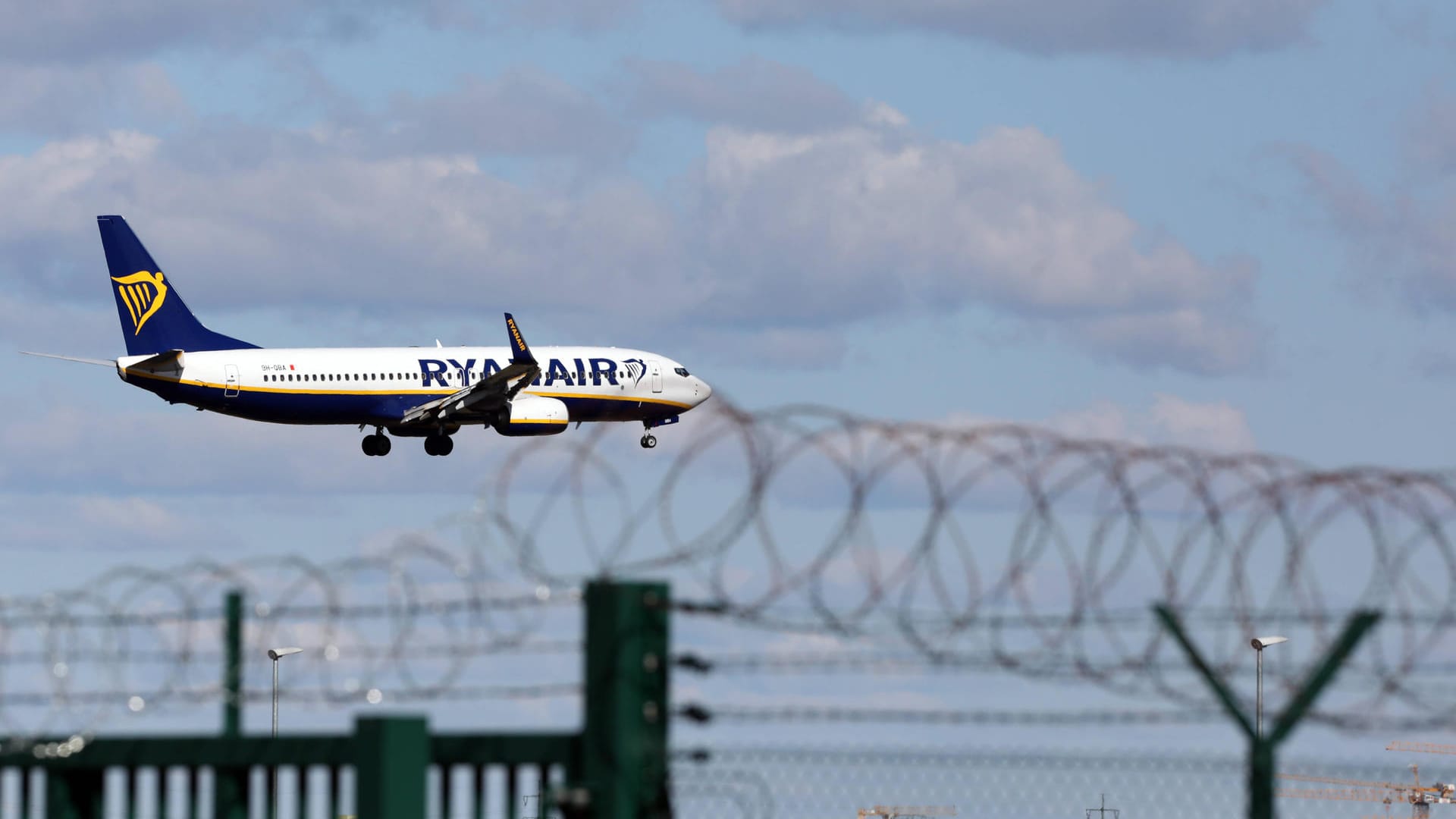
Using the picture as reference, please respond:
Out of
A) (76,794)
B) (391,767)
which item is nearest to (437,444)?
(76,794)

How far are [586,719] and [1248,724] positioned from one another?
483cm

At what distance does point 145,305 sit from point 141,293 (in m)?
0.75

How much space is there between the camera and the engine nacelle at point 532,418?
94.2 m

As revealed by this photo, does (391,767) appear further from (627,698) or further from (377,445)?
(377,445)

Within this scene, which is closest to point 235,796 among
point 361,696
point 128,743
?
point 128,743

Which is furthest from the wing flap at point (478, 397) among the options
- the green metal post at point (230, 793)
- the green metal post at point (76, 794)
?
the green metal post at point (230, 793)

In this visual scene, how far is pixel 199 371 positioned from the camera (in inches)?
3703

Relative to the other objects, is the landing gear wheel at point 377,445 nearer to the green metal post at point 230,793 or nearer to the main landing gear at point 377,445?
the main landing gear at point 377,445

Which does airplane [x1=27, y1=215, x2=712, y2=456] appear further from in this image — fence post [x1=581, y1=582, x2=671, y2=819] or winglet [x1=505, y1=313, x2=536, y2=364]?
fence post [x1=581, y1=582, x2=671, y2=819]

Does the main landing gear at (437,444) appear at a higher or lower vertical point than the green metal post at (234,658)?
higher

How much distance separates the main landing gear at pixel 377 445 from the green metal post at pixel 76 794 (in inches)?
3058

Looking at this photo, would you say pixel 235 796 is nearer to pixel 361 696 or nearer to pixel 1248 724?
pixel 361 696

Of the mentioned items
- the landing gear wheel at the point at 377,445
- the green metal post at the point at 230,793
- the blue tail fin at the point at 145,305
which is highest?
the blue tail fin at the point at 145,305

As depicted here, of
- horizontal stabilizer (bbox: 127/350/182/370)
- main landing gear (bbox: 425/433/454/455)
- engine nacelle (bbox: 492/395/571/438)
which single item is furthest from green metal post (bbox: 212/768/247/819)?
main landing gear (bbox: 425/433/454/455)
